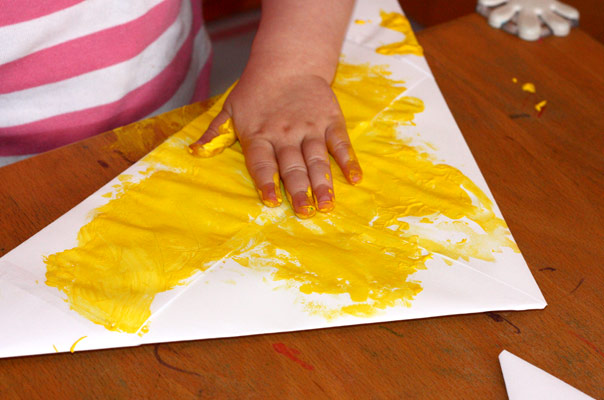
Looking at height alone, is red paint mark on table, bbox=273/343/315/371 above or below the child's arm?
below

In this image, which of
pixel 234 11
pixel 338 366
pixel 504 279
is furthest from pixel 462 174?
pixel 234 11

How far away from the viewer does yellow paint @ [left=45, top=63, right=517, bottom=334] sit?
1.46ft

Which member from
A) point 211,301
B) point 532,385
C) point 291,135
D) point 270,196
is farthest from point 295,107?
point 532,385

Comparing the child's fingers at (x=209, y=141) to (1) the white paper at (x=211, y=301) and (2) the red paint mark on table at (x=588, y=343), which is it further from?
(2) the red paint mark on table at (x=588, y=343)

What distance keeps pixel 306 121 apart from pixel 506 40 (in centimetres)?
36

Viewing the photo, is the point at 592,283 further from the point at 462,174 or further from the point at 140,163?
the point at 140,163

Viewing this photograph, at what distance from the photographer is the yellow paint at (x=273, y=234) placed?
0.45m

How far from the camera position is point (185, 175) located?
548 millimetres

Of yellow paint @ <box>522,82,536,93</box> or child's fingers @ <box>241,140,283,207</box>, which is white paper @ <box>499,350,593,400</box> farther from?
yellow paint @ <box>522,82,536,93</box>

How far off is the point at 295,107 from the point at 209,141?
11cm

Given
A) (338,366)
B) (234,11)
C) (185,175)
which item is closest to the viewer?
(338,366)

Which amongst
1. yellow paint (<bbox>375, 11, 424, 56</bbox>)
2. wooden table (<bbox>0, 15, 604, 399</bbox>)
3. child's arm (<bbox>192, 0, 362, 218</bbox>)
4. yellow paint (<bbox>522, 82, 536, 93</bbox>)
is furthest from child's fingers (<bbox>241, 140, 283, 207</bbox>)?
yellow paint (<bbox>522, 82, 536, 93</bbox>)

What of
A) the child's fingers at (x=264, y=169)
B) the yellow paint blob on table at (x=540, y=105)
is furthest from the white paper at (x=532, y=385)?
the yellow paint blob on table at (x=540, y=105)

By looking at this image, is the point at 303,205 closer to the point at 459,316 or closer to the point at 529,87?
the point at 459,316
